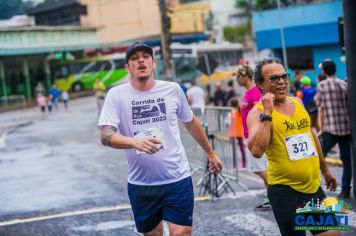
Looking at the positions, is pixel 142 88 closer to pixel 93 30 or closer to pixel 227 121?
pixel 227 121

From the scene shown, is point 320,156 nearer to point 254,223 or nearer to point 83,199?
point 254,223

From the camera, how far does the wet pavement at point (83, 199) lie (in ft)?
25.8

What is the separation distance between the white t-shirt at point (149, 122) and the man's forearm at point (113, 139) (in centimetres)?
5

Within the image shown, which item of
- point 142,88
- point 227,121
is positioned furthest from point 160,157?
point 227,121

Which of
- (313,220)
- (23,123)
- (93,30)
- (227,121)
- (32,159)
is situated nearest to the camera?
(313,220)

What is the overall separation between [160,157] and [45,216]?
450cm

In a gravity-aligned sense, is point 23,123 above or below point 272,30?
below

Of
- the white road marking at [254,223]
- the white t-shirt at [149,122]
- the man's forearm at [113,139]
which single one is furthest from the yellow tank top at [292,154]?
the white road marking at [254,223]

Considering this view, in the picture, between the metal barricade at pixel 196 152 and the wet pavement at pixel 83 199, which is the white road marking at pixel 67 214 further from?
the metal barricade at pixel 196 152

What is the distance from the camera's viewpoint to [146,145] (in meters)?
4.52

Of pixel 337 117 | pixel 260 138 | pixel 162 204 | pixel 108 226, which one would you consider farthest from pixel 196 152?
pixel 260 138

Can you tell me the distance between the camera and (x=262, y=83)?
482cm

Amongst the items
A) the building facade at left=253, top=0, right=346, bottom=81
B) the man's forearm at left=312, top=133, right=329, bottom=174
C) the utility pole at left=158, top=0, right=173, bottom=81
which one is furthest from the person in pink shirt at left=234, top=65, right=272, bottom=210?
the building facade at left=253, top=0, right=346, bottom=81

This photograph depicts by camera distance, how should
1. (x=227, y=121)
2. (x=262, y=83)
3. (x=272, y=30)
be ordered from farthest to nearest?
1. (x=272, y=30)
2. (x=227, y=121)
3. (x=262, y=83)
